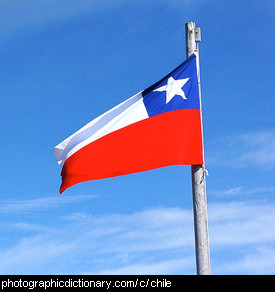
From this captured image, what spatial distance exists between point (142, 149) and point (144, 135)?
1.54 feet

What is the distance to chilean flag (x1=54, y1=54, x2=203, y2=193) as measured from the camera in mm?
18609

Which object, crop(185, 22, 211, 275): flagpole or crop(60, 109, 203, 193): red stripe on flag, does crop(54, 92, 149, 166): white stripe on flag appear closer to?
crop(60, 109, 203, 193): red stripe on flag

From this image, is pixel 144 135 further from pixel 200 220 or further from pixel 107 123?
pixel 200 220

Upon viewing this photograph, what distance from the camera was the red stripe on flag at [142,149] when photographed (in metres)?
18.5

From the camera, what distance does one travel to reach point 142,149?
18812 mm

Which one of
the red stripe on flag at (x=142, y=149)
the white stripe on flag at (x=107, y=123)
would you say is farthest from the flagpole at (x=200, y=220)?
the white stripe on flag at (x=107, y=123)

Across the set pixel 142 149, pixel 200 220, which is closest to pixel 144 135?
pixel 142 149

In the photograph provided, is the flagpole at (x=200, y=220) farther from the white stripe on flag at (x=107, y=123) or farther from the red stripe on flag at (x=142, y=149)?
the white stripe on flag at (x=107, y=123)

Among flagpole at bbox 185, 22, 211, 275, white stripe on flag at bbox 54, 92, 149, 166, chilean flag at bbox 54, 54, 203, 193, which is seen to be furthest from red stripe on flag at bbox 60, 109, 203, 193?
flagpole at bbox 185, 22, 211, 275
